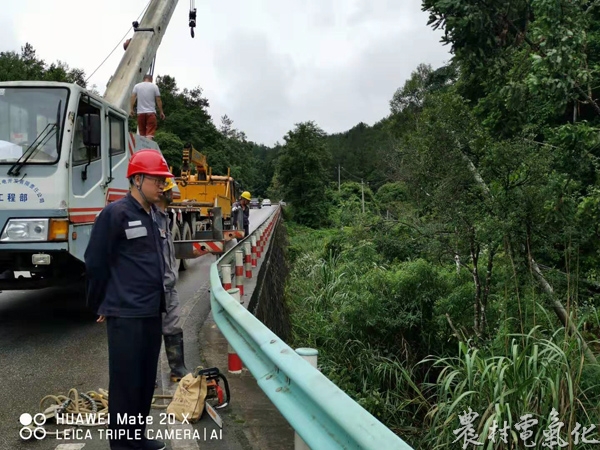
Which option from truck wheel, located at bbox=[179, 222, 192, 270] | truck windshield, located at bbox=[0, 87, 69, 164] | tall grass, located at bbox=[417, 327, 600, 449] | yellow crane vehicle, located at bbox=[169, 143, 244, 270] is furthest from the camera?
truck wheel, located at bbox=[179, 222, 192, 270]

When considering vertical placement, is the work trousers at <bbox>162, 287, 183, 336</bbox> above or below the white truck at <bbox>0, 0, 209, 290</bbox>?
below

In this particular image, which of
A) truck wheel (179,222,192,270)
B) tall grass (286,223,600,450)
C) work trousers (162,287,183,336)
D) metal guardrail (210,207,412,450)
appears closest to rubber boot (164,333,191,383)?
work trousers (162,287,183,336)

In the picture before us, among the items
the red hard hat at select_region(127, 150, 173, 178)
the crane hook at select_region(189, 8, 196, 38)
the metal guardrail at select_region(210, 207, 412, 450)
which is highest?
the crane hook at select_region(189, 8, 196, 38)

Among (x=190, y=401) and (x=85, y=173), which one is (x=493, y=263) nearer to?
(x=190, y=401)

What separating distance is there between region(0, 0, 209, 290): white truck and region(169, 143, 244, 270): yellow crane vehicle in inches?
108

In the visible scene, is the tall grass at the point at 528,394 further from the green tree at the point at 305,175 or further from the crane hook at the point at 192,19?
the green tree at the point at 305,175

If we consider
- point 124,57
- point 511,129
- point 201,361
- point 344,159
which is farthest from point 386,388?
point 344,159

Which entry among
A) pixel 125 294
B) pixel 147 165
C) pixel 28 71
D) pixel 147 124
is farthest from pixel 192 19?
pixel 28 71

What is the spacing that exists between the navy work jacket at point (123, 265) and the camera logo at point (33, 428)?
1.24 m

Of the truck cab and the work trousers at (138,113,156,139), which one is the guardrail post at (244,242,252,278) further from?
the truck cab

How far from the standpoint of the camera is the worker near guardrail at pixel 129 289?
3.14m

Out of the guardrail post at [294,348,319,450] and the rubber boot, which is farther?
the rubber boot

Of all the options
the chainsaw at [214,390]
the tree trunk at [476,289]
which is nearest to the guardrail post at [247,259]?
the tree trunk at [476,289]

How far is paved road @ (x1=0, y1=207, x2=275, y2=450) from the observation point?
422 cm
